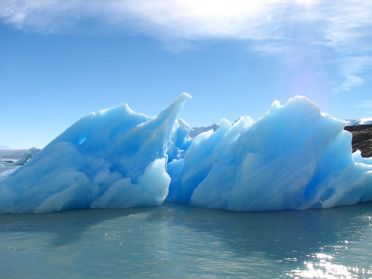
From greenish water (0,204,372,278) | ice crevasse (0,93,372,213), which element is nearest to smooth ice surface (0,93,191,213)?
ice crevasse (0,93,372,213)

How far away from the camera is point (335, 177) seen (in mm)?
11875

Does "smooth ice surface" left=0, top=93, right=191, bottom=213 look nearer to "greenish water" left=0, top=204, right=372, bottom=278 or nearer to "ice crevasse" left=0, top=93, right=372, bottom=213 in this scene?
"ice crevasse" left=0, top=93, right=372, bottom=213

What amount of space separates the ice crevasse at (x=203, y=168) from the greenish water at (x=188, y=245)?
2.70ft

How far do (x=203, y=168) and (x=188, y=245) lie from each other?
6.05m

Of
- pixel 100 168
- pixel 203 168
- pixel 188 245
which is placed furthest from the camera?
pixel 203 168

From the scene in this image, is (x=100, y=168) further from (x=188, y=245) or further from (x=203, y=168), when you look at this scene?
(x=188, y=245)

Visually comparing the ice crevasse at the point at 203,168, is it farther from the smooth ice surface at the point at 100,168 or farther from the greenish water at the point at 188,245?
the greenish water at the point at 188,245

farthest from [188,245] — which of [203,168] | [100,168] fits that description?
[203,168]

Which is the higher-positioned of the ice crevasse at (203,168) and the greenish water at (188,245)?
the ice crevasse at (203,168)

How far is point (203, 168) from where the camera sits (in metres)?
13.5

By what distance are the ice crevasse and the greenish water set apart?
822 mm

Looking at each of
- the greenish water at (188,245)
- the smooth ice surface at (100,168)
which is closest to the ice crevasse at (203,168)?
the smooth ice surface at (100,168)

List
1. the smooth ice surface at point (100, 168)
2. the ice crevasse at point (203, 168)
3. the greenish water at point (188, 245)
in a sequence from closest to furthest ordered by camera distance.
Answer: the greenish water at point (188, 245), the ice crevasse at point (203, 168), the smooth ice surface at point (100, 168)

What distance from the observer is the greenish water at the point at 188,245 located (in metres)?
6.11
